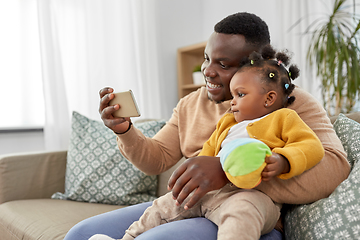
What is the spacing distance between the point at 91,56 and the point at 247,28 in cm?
175

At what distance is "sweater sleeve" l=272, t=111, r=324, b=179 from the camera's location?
70cm

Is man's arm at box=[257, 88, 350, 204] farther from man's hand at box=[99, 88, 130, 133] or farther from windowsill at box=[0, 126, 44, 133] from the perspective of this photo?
windowsill at box=[0, 126, 44, 133]

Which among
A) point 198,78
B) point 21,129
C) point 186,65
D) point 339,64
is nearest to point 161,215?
point 339,64

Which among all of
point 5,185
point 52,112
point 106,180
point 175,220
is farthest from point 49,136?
point 175,220

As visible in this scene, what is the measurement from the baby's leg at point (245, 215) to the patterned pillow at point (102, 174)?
87 cm

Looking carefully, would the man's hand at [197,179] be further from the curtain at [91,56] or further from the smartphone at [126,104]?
the curtain at [91,56]

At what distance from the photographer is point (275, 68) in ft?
2.88

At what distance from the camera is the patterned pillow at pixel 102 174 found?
158cm

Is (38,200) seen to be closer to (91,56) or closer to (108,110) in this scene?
(108,110)

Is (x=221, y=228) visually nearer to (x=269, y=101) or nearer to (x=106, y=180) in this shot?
(x=269, y=101)

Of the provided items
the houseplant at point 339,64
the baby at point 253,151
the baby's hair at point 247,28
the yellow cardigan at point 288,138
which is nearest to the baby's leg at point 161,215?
the baby at point 253,151

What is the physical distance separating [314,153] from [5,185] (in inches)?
60.7

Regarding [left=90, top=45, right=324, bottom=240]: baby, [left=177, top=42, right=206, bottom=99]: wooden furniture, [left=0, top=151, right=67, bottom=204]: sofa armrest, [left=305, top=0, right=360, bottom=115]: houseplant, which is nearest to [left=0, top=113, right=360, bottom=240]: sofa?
[left=0, top=151, right=67, bottom=204]: sofa armrest

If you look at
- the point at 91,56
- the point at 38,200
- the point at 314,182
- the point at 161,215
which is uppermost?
the point at 91,56
